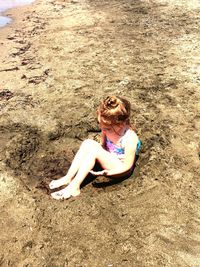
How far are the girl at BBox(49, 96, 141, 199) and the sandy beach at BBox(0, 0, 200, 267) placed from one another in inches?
6.0

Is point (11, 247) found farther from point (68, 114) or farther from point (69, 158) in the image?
point (68, 114)

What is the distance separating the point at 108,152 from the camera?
14.1 feet

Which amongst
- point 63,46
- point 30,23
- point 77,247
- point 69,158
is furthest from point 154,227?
point 30,23

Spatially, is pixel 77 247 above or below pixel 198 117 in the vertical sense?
above

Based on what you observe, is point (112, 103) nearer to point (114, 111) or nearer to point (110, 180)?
point (114, 111)

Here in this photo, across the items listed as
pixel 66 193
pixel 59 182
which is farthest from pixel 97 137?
pixel 66 193

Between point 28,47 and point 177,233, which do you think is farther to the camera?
point 28,47

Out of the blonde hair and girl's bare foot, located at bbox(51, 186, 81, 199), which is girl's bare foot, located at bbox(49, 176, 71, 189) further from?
the blonde hair

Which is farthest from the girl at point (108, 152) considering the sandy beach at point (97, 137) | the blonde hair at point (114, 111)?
the sandy beach at point (97, 137)

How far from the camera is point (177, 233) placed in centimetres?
351

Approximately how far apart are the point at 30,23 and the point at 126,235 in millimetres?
7525

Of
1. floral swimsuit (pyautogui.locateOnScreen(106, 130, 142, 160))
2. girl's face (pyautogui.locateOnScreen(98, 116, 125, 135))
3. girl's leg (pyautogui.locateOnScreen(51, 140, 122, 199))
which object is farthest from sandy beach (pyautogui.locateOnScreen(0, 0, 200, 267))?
girl's face (pyautogui.locateOnScreen(98, 116, 125, 135))

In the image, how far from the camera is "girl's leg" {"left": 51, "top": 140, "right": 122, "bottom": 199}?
4090 millimetres

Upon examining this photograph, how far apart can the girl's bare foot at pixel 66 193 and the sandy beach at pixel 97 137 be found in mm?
63
